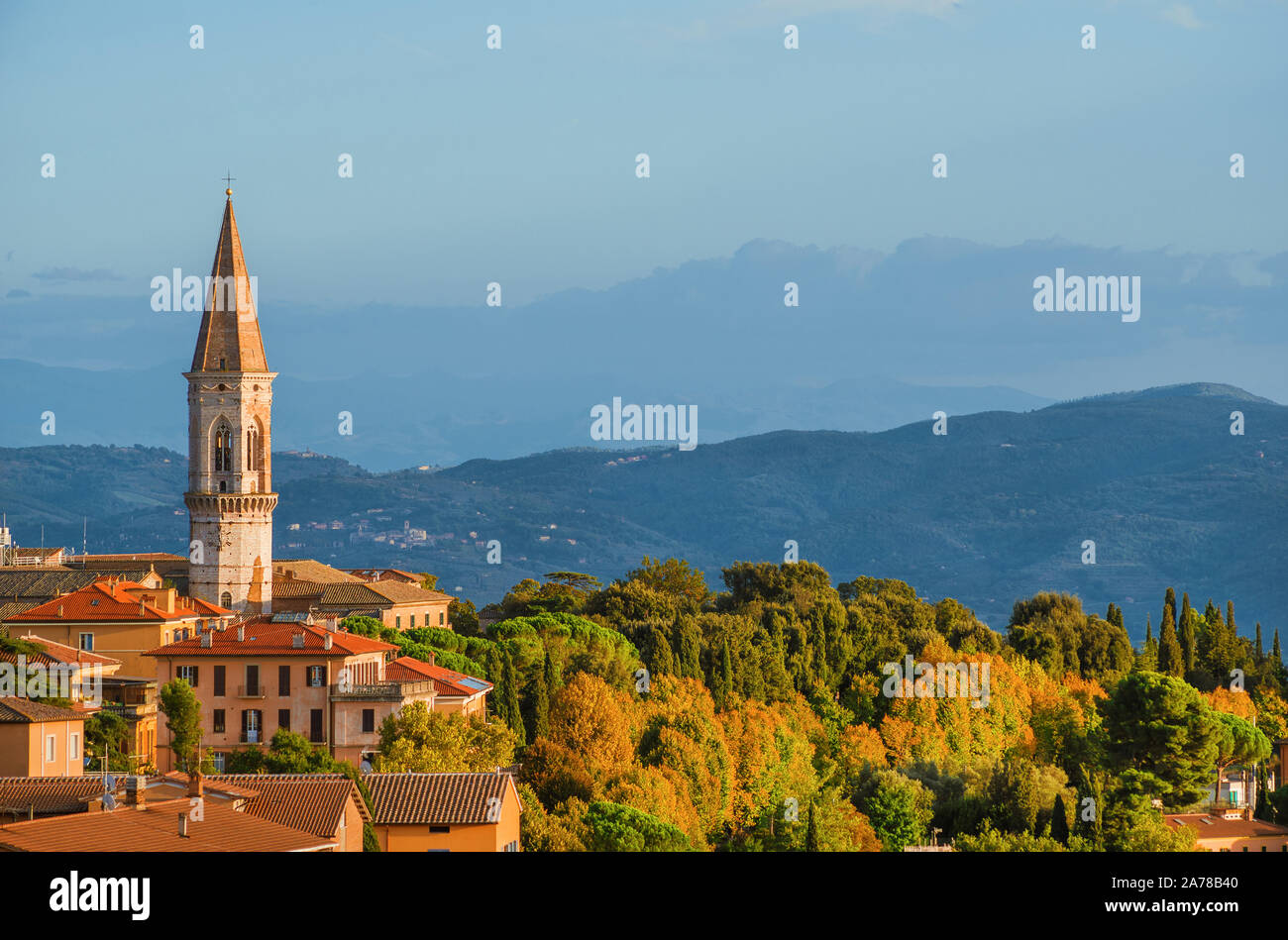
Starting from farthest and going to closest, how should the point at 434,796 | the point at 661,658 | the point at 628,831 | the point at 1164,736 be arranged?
the point at 661,658
the point at 1164,736
the point at 628,831
the point at 434,796

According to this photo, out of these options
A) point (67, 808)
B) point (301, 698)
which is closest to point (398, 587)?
point (301, 698)

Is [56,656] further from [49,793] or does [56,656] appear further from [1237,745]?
[1237,745]

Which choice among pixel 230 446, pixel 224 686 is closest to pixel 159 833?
pixel 224 686

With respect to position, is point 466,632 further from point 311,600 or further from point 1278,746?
point 1278,746

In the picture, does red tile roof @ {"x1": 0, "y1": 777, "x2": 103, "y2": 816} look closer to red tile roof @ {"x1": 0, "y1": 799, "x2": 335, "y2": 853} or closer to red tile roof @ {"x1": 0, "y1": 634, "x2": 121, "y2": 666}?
red tile roof @ {"x1": 0, "y1": 799, "x2": 335, "y2": 853}

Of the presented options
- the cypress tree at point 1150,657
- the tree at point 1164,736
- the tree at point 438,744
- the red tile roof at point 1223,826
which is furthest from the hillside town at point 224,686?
the cypress tree at point 1150,657

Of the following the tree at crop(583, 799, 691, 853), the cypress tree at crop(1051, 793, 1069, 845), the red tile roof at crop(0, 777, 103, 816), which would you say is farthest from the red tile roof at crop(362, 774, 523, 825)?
the cypress tree at crop(1051, 793, 1069, 845)
